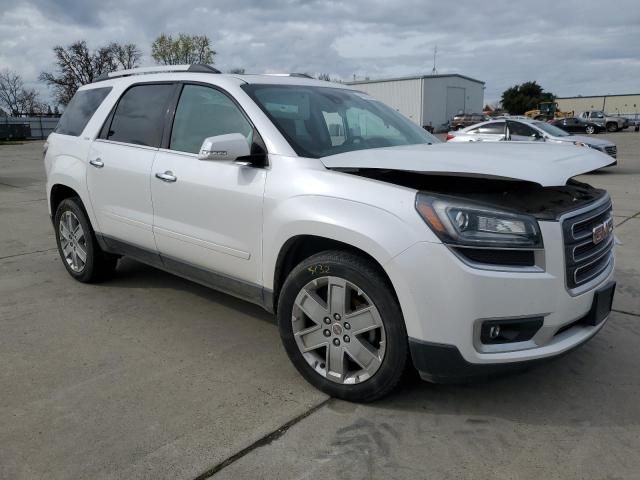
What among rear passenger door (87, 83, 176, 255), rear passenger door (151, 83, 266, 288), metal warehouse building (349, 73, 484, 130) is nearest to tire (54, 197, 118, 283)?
rear passenger door (87, 83, 176, 255)

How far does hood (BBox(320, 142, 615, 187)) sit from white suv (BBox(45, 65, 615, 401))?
13mm

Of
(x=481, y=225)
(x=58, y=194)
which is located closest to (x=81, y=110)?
(x=58, y=194)

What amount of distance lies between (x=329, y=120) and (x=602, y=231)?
70.6 inches

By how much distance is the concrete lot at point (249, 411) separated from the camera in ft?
8.18

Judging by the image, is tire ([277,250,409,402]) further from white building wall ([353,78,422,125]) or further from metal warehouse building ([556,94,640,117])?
metal warehouse building ([556,94,640,117])

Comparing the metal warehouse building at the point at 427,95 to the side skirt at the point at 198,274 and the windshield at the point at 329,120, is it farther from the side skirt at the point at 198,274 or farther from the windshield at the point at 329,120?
the side skirt at the point at 198,274

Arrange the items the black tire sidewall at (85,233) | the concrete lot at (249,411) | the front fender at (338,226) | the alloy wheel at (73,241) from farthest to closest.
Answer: the alloy wheel at (73,241) → the black tire sidewall at (85,233) → the front fender at (338,226) → the concrete lot at (249,411)

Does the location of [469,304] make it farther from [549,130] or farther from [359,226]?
[549,130]

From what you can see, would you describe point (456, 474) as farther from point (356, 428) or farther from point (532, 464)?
point (356, 428)

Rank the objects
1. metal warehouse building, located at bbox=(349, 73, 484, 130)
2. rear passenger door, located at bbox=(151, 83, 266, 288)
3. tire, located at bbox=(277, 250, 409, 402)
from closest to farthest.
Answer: tire, located at bbox=(277, 250, 409, 402) < rear passenger door, located at bbox=(151, 83, 266, 288) < metal warehouse building, located at bbox=(349, 73, 484, 130)

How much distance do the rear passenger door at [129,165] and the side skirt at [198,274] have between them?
37mm

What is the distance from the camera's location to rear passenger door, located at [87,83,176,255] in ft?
13.2

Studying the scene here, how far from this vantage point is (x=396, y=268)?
2.61 meters

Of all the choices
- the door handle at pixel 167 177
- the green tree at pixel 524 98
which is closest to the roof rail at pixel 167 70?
the door handle at pixel 167 177
